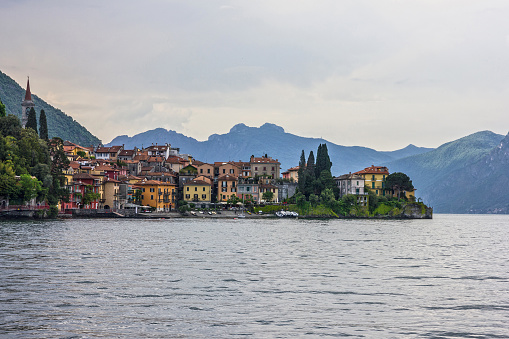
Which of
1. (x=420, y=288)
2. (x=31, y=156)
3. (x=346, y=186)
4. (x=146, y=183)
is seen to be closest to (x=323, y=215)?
(x=346, y=186)

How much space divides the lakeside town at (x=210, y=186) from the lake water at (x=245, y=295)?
97.5 metres

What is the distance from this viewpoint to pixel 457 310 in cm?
2588

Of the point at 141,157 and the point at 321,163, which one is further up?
the point at 141,157

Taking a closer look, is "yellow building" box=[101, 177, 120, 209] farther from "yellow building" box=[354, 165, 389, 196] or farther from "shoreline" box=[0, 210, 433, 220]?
"yellow building" box=[354, 165, 389, 196]

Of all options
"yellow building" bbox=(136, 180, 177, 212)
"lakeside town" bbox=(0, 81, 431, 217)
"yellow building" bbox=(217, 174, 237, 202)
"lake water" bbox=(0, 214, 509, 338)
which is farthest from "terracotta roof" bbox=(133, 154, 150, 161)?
"lake water" bbox=(0, 214, 509, 338)

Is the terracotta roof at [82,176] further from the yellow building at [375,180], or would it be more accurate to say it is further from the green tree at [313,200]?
the yellow building at [375,180]

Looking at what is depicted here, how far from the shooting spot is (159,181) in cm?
16300

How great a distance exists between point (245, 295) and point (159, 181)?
136625 millimetres

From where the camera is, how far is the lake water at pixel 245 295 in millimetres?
21766

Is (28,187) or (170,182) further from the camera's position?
(170,182)

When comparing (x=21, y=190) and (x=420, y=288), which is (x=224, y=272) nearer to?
(x=420, y=288)

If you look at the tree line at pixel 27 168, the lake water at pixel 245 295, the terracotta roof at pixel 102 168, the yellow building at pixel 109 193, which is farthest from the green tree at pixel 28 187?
the lake water at pixel 245 295

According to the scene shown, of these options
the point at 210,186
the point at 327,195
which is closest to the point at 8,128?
the point at 210,186

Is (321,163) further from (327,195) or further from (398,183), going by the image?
(398,183)
